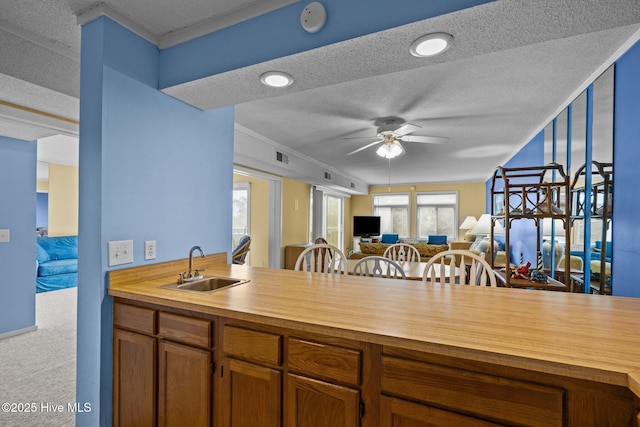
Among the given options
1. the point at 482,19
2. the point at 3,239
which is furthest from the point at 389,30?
the point at 3,239

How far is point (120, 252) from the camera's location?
1680 millimetres

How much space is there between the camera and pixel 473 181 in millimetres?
8781

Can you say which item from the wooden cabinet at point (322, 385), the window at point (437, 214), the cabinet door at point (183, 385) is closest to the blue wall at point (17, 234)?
the cabinet door at point (183, 385)

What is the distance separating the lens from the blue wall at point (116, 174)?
1.61 metres

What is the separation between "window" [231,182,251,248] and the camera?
21.3ft

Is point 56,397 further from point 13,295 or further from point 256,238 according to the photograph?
point 256,238

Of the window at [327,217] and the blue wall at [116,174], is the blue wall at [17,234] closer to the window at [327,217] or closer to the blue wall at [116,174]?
the blue wall at [116,174]

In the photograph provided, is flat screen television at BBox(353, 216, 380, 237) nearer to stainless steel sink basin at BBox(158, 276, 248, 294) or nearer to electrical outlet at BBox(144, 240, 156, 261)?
stainless steel sink basin at BBox(158, 276, 248, 294)

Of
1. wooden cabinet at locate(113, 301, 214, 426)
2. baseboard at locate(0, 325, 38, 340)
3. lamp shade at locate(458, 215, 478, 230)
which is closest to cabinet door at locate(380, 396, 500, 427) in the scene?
wooden cabinet at locate(113, 301, 214, 426)

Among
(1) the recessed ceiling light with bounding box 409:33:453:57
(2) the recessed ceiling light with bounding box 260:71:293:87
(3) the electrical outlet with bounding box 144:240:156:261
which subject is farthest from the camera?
(3) the electrical outlet with bounding box 144:240:156:261

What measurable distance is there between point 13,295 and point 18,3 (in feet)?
9.77

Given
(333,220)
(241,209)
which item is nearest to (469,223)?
(333,220)

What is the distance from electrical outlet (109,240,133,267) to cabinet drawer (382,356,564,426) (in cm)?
146

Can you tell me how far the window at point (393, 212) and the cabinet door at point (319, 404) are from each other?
8865 millimetres
